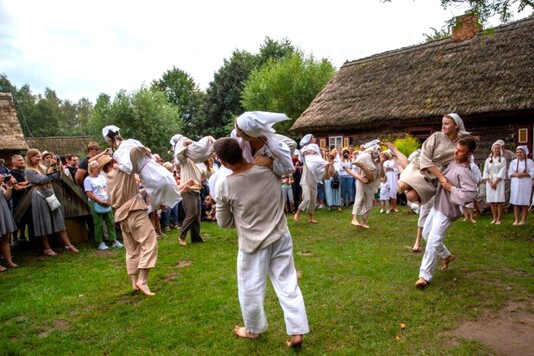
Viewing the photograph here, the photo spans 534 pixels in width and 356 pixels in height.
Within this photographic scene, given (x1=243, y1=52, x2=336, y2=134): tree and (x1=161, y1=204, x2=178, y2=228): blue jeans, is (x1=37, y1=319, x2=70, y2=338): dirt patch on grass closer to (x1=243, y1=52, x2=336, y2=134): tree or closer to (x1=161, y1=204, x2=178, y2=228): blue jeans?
(x1=161, y1=204, x2=178, y2=228): blue jeans

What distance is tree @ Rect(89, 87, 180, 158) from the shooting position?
3400cm

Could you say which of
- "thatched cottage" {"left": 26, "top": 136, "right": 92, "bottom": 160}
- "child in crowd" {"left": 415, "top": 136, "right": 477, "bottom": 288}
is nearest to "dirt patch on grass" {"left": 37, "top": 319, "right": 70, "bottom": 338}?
"child in crowd" {"left": 415, "top": 136, "right": 477, "bottom": 288}

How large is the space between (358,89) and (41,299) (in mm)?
18751

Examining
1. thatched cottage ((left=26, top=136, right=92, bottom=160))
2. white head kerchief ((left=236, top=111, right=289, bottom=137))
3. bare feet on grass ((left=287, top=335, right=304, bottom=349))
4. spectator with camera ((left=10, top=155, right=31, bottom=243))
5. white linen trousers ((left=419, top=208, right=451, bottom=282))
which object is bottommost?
bare feet on grass ((left=287, top=335, right=304, bottom=349))

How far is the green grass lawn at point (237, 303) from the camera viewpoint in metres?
4.16

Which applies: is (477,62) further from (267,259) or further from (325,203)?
(267,259)

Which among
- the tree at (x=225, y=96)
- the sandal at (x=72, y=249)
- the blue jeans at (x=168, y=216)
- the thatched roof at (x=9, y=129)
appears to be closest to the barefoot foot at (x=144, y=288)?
the sandal at (x=72, y=249)

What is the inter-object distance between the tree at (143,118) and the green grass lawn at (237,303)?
26438 mm

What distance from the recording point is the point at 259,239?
12.7 ft

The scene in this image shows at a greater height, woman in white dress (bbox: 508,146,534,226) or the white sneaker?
woman in white dress (bbox: 508,146,534,226)

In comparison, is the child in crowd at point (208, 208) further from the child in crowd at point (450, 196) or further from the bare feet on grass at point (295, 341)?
the bare feet on grass at point (295, 341)

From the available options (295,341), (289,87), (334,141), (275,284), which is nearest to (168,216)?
(275,284)

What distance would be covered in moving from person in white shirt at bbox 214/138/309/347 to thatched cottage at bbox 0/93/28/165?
61.3 feet

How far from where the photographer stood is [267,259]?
4004 mm
